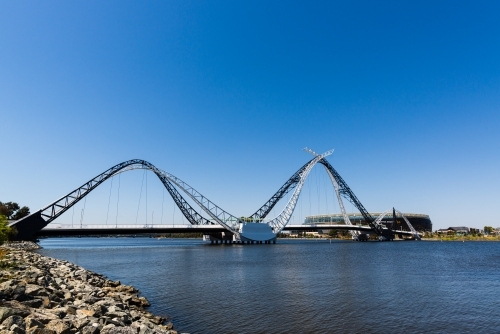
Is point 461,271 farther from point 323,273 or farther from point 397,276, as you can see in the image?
point 323,273

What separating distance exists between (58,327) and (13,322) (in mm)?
1197

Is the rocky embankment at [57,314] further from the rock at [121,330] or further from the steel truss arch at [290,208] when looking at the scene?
the steel truss arch at [290,208]

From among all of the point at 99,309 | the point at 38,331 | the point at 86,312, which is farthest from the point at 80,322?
the point at 99,309

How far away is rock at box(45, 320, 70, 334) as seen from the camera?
10406 millimetres

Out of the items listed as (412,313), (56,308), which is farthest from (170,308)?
(412,313)

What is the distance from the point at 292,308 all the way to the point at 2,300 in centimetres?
1490

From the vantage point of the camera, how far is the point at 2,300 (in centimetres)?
1255

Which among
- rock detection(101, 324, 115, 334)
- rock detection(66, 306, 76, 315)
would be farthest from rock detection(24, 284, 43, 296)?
rock detection(101, 324, 115, 334)

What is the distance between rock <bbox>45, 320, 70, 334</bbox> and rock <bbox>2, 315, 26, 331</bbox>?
2.18ft

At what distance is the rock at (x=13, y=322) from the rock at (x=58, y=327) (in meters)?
0.67

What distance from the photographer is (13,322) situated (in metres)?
9.96

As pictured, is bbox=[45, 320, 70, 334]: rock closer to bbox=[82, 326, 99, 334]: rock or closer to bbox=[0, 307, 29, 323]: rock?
bbox=[82, 326, 99, 334]: rock

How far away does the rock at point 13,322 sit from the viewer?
978 cm

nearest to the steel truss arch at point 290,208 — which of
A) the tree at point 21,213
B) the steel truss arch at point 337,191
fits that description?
the steel truss arch at point 337,191
